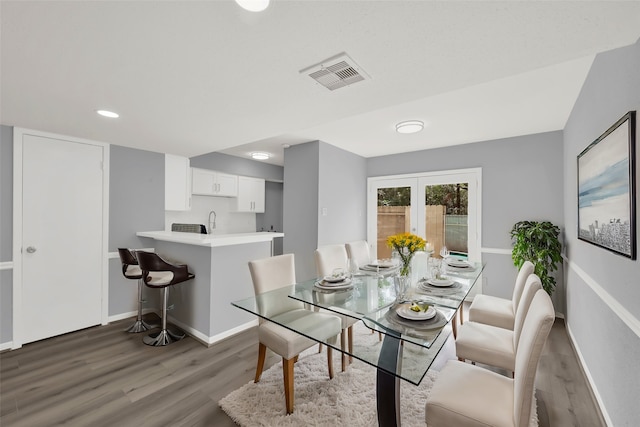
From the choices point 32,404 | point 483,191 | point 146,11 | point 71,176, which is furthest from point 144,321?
point 483,191

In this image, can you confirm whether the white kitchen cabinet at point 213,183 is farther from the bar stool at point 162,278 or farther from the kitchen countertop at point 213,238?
the bar stool at point 162,278

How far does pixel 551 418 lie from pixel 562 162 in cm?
306

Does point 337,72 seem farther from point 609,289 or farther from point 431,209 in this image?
point 431,209

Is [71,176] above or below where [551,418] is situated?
above

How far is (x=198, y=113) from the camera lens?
2449mm

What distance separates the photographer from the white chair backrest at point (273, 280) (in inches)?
78.9

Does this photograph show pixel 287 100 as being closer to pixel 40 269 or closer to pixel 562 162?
pixel 40 269

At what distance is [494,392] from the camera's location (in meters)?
1.34

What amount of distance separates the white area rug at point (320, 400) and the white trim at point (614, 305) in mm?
863

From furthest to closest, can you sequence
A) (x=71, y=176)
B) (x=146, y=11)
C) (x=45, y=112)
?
(x=71, y=176)
(x=45, y=112)
(x=146, y=11)

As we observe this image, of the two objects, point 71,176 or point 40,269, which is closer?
point 40,269

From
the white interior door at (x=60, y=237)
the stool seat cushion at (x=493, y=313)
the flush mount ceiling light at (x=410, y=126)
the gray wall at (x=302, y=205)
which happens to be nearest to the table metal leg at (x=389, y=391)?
the stool seat cushion at (x=493, y=313)

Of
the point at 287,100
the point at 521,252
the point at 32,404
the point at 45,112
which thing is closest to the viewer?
the point at 32,404

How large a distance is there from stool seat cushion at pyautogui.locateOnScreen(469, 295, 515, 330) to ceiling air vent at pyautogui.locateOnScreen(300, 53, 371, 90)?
6.94 ft
